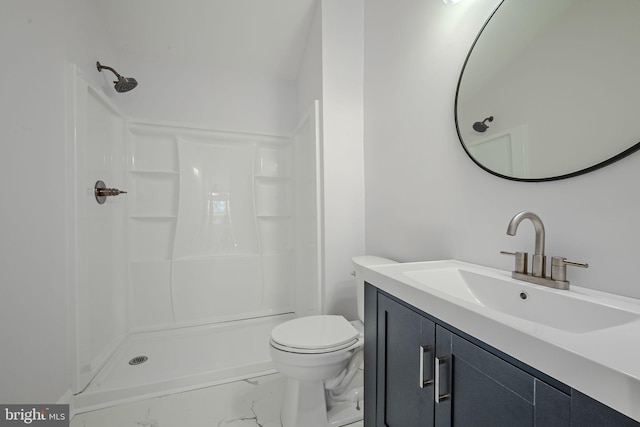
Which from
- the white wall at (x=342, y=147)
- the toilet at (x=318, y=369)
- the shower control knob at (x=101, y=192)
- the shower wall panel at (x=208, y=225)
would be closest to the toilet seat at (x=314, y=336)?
the toilet at (x=318, y=369)

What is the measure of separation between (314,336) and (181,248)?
1.60 metres

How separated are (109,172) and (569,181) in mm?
2495

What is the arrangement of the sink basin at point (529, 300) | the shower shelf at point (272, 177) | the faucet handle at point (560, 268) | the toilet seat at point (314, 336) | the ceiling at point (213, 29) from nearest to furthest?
the sink basin at point (529, 300) → the faucet handle at point (560, 268) → the toilet seat at point (314, 336) → the ceiling at point (213, 29) → the shower shelf at point (272, 177)

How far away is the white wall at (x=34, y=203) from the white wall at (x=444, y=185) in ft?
5.52

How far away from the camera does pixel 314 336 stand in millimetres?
1192

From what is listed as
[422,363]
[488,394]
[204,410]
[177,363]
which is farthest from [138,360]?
[488,394]

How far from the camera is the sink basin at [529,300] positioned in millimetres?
561

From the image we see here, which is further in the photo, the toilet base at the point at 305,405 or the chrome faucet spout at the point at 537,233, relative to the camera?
the toilet base at the point at 305,405

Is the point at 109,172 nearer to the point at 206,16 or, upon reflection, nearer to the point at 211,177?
the point at 211,177

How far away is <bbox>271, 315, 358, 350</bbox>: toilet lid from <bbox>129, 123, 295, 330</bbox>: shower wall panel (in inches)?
46.1

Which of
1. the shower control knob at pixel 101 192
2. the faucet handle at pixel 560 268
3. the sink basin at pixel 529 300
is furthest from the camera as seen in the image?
the shower control knob at pixel 101 192

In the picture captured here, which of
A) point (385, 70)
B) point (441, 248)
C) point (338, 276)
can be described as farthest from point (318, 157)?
point (441, 248)

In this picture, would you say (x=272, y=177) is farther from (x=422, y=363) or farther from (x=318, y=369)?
(x=422, y=363)

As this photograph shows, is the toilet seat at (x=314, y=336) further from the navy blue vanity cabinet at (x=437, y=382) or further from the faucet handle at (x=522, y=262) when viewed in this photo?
the faucet handle at (x=522, y=262)
